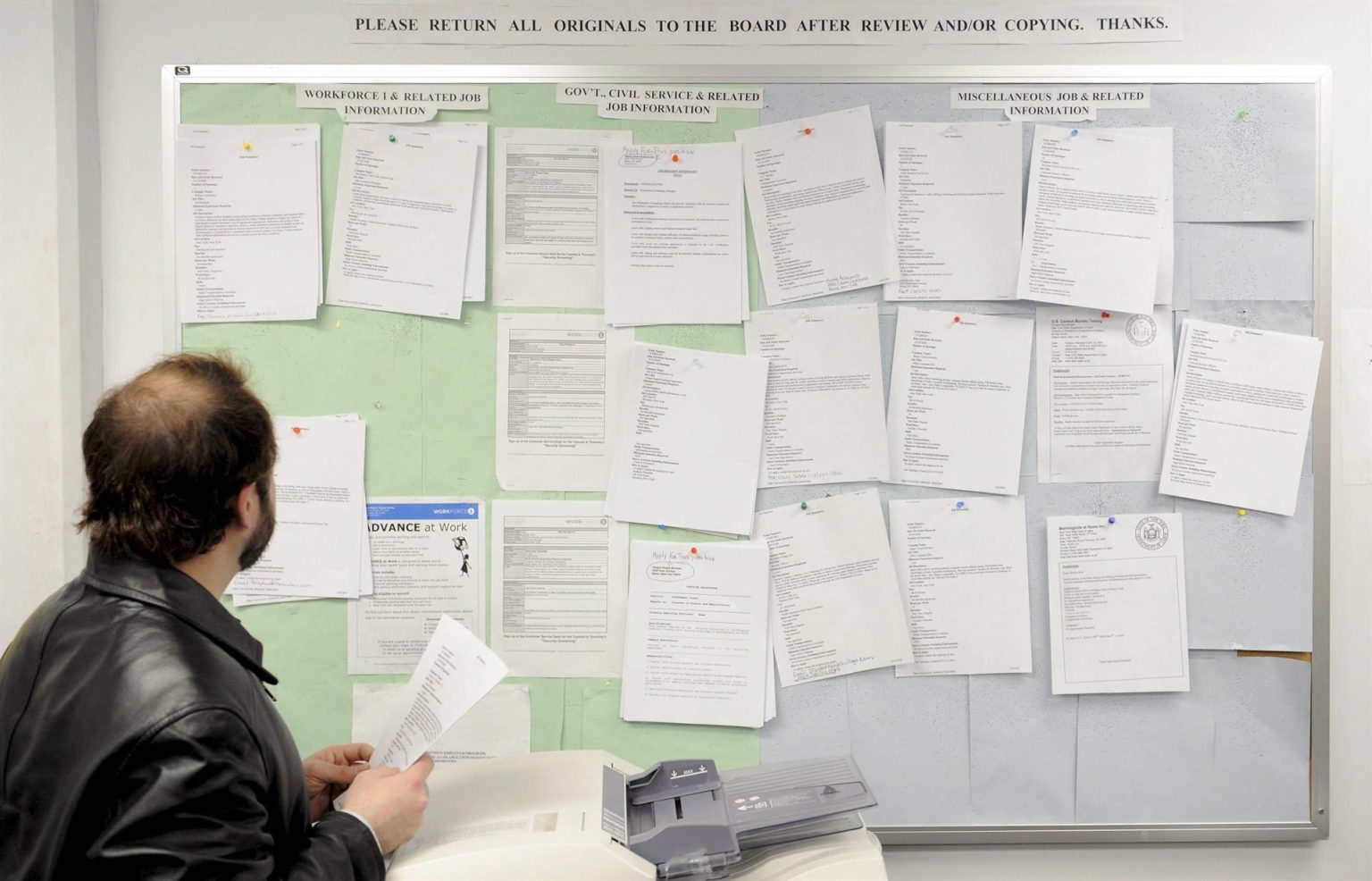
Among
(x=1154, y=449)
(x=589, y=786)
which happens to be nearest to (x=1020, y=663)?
(x=1154, y=449)

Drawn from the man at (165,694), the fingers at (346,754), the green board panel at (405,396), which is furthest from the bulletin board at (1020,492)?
the man at (165,694)

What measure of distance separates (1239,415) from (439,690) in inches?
58.6

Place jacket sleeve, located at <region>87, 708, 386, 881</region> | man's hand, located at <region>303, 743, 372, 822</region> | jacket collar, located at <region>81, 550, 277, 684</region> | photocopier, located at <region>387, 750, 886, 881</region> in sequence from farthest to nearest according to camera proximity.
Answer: man's hand, located at <region>303, 743, 372, 822</region> < photocopier, located at <region>387, 750, 886, 881</region> < jacket collar, located at <region>81, 550, 277, 684</region> < jacket sleeve, located at <region>87, 708, 386, 881</region>

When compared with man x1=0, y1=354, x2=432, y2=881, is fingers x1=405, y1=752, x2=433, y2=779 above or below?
below

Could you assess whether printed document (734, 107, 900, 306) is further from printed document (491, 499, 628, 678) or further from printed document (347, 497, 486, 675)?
printed document (347, 497, 486, 675)

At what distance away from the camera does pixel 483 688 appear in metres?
1.18

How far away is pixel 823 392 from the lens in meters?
1.75

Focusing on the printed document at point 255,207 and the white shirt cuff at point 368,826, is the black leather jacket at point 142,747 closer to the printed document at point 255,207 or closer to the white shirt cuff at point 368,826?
the white shirt cuff at point 368,826

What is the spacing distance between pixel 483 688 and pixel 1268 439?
1483 millimetres

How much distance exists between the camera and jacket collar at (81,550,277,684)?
101cm

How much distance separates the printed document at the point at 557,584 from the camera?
1752mm

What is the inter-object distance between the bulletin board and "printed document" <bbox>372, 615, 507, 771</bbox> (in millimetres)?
534

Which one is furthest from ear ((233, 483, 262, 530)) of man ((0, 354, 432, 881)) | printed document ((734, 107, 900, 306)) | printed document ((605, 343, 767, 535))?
printed document ((734, 107, 900, 306))

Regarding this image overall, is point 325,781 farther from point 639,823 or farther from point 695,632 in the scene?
point 695,632
